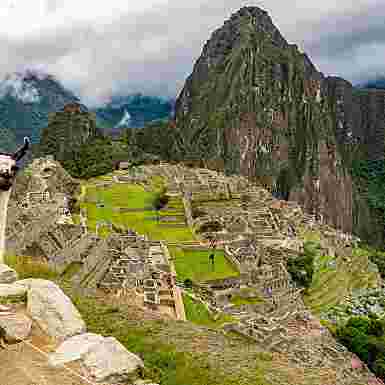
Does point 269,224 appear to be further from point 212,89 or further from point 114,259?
point 212,89

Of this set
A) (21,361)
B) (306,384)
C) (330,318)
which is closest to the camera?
(21,361)

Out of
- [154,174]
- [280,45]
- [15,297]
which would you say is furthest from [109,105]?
[15,297]

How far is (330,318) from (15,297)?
23.4m

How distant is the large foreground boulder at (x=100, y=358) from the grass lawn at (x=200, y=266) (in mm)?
16707


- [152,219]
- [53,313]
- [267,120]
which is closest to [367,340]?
[152,219]

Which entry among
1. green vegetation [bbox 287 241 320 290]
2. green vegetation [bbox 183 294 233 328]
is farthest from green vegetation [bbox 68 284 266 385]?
green vegetation [bbox 287 241 320 290]

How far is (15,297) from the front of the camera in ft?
19.5

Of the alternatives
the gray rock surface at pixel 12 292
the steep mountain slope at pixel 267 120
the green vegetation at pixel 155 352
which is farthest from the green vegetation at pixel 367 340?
the steep mountain slope at pixel 267 120

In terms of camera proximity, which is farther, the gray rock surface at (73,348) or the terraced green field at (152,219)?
the terraced green field at (152,219)

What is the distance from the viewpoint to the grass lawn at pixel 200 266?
2275cm

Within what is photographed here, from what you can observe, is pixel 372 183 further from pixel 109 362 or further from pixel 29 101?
pixel 109 362

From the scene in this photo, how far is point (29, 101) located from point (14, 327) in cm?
6383

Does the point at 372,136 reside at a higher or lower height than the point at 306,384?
higher

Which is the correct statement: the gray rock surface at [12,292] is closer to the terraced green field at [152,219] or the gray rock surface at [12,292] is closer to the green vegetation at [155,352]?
the green vegetation at [155,352]
